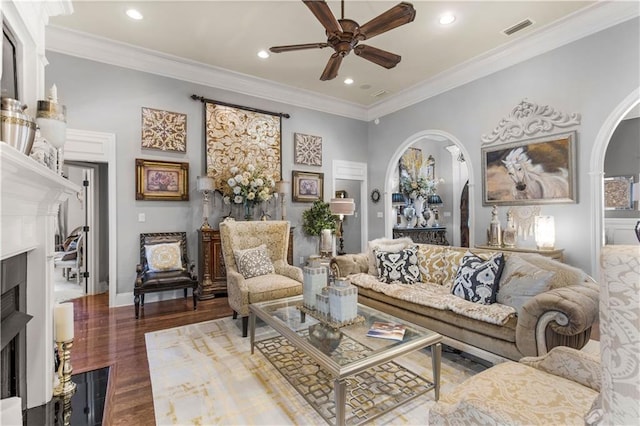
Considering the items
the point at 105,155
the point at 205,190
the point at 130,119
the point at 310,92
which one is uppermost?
the point at 310,92

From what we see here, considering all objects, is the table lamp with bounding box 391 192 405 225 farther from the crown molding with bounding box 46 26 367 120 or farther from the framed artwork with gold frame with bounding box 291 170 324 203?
the crown molding with bounding box 46 26 367 120

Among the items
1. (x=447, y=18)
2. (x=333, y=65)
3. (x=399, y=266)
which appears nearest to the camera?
(x=333, y=65)

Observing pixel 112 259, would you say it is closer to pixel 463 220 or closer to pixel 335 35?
pixel 335 35

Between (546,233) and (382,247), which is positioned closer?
(382,247)

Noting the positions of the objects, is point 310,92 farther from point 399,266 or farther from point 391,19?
point 399,266

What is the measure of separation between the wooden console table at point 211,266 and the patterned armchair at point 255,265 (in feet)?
3.07

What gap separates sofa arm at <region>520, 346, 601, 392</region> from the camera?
1.25m

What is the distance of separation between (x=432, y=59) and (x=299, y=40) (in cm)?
193

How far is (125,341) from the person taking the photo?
289 cm

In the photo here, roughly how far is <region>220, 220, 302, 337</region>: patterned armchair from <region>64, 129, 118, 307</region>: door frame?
1.66m

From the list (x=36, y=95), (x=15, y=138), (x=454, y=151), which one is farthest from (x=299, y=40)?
(x=454, y=151)

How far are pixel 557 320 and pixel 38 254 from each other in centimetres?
305

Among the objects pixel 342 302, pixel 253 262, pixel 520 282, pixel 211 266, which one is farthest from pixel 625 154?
pixel 211 266

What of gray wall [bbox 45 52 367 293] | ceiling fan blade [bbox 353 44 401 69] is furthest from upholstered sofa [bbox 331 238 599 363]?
gray wall [bbox 45 52 367 293]
